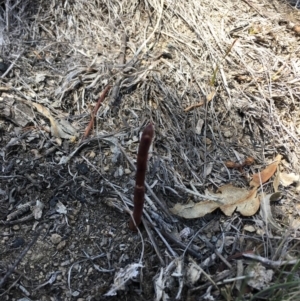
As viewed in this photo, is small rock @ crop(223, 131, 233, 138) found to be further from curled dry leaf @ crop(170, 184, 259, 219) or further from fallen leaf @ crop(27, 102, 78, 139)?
fallen leaf @ crop(27, 102, 78, 139)

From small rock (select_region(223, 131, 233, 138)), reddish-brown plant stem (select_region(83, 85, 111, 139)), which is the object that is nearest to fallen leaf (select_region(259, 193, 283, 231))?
small rock (select_region(223, 131, 233, 138))

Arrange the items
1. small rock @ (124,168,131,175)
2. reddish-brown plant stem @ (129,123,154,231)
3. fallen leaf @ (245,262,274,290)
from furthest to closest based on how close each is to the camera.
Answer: small rock @ (124,168,131,175), fallen leaf @ (245,262,274,290), reddish-brown plant stem @ (129,123,154,231)

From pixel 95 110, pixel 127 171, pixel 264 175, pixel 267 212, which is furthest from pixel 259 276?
pixel 95 110

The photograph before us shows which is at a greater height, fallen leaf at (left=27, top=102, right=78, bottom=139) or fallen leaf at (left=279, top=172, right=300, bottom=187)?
fallen leaf at (left=279, top=172, right=300, bottom=187)

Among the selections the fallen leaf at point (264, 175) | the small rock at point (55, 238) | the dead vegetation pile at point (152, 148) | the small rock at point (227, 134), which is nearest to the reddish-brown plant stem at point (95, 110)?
the dead vegetation pile at point (152, 148)

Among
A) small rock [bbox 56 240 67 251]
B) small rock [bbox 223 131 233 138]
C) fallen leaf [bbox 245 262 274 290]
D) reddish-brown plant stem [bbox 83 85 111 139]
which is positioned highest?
small rock [bbox 223 131 233 138]

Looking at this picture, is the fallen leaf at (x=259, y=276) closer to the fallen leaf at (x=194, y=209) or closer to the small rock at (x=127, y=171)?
the fallen leaf at (x=194, y=209)

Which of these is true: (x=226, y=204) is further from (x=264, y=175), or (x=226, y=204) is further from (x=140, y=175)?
(x=140, y=175)

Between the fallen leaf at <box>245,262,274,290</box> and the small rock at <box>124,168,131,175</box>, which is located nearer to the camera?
the fallen leaf at <box>245,262,274,290</box>
